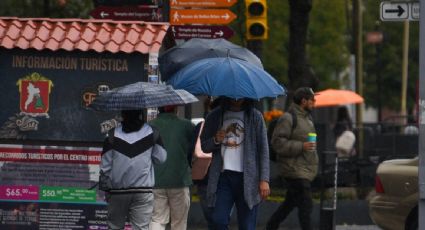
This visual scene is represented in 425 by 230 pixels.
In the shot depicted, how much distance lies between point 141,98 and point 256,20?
634 centimetres

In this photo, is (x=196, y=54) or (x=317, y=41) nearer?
(x=196, y=54)

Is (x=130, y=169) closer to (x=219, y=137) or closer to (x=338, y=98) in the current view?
(x=219, y=137)

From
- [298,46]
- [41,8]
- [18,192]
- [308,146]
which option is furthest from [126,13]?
[41,8]

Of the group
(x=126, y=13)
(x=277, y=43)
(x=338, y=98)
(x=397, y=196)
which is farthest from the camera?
(x=277, y=43)

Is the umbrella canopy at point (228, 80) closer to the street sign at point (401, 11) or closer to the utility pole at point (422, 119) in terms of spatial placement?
the street sign at point (401, 11)

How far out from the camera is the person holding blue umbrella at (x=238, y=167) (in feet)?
32.6

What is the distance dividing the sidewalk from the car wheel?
370 cm

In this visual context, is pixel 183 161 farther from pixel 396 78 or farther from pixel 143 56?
pixel 396 78

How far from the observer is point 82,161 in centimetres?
1122

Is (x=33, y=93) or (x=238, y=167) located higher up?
Result: (x=33, y=93)

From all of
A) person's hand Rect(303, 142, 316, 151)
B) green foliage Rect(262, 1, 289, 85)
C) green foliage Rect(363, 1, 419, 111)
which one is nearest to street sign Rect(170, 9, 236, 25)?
person's hand Rect(303, 142, 316, 151)

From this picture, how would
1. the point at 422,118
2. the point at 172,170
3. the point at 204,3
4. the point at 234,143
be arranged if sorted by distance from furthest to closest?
the point at 204,3 < the point at 172,170 < the point at 234,143 < the point at 422,118


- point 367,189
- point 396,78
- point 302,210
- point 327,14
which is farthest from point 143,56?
point 396,78

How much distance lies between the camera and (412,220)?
1149 cm
